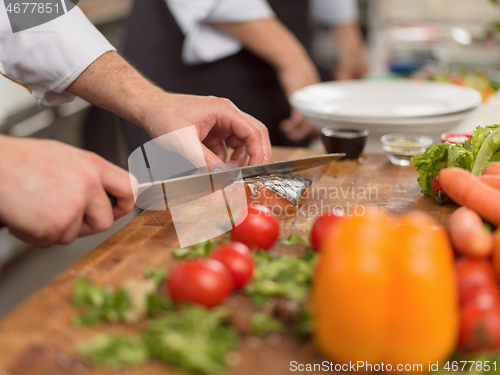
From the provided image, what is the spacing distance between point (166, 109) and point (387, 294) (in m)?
0.97

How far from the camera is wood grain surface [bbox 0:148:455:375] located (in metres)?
Result: 0.74

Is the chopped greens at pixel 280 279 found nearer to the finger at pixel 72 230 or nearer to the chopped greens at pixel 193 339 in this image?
the chopped greens at pixel 193 339

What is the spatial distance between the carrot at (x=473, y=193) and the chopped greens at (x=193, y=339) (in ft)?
2.13

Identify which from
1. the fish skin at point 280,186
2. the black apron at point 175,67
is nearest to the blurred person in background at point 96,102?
the fish skin at point 280,186

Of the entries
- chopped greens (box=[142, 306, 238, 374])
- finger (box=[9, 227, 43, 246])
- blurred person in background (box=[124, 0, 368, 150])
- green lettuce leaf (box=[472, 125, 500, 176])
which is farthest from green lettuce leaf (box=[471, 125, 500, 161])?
blurred person in background (box=[124, 0, 368, 150])

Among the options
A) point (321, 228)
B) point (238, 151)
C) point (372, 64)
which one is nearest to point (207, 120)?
point (238, 151)

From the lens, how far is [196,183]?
48.5 inches

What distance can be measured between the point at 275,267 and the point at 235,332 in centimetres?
18

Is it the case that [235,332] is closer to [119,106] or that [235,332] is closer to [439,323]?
[439,323]

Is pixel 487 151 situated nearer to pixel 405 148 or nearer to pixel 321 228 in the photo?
pixel 405 148

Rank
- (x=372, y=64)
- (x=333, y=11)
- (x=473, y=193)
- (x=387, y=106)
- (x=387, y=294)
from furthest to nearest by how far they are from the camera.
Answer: (x=372, y=64), (x=333, y=11), (x=387, y=106), (x=473, y=193), (x=387, y=294)

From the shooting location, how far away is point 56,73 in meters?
1.55

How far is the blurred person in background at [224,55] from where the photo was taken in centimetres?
230

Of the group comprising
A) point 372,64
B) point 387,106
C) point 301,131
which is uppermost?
point 387,106
